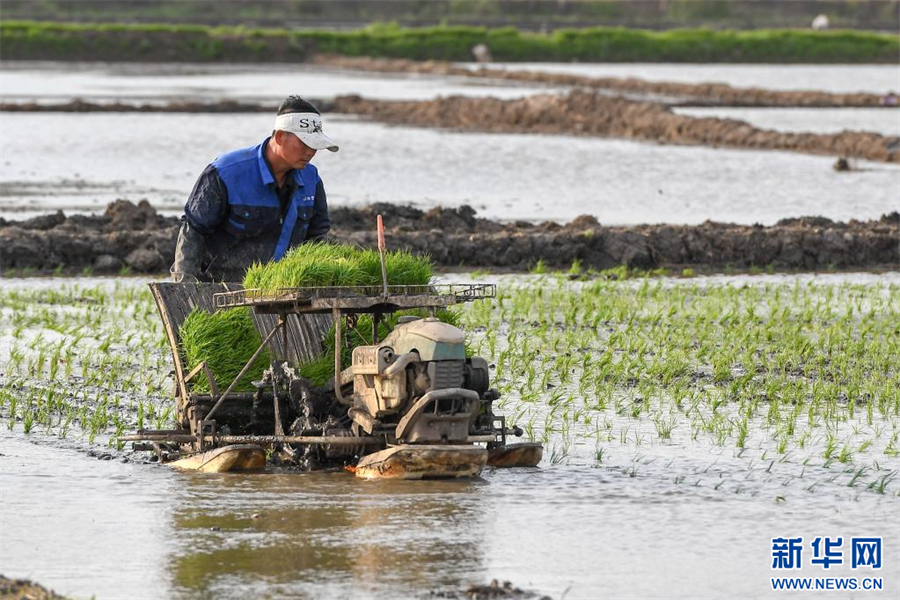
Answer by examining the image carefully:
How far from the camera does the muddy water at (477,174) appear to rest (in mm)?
20375

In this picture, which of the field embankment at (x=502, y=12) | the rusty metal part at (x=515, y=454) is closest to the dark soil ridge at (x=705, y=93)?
the field embankment at (x=502, y=12)

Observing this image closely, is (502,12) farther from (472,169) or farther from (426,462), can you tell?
(426,462)

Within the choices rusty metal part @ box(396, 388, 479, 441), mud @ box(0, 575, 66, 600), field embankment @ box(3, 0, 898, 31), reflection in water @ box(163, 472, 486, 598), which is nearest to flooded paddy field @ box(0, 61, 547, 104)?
field embankment @ box(3, 0, 898, 31)

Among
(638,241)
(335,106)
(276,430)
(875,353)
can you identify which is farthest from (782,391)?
(335,106)

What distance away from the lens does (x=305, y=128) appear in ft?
25.1

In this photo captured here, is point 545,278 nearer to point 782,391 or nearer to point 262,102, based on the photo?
point 782,391

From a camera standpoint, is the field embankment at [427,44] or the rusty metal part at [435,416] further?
the field embankment at [427,44]

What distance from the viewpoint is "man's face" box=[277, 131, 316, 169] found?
7.72 metres

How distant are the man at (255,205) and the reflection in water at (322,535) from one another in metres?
1.16

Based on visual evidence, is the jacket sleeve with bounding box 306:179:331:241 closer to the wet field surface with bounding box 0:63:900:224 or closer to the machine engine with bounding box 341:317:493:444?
the machine engine with bounding box 341:317:493:444

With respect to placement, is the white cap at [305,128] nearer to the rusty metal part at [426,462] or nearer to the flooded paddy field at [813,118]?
the rusty metal part at [426,462]

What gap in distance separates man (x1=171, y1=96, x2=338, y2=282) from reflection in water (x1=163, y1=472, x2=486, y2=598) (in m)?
1.16

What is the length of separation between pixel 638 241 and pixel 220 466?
→ 344 inches

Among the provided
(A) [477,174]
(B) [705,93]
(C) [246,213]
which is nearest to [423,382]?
(C) [246,213]
